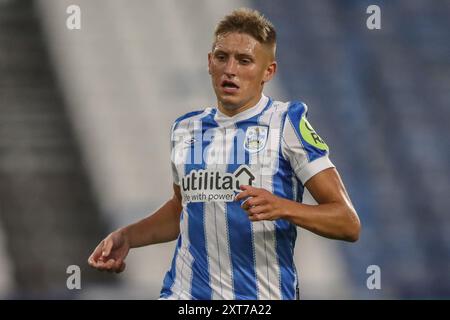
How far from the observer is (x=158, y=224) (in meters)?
3.36

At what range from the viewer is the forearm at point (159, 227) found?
3.30 m

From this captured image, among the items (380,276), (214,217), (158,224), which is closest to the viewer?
(214,217)

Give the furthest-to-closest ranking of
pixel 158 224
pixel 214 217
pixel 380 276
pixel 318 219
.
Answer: pixel 380 276
pixel 158 224
pixel 214 217
pixel 318 219

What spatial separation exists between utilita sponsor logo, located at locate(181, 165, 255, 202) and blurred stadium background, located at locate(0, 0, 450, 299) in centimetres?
162

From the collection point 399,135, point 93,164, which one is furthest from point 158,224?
point 399,135

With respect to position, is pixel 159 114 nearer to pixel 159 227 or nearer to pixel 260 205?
pixel 159 227

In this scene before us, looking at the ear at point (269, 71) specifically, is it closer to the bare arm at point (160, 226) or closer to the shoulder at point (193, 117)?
the shoulder at point (193, 117)

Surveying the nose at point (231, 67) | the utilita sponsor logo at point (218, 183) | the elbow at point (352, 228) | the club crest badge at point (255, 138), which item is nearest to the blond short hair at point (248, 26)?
the nose at point (231, 67)

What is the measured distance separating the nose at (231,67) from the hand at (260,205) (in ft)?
1.93

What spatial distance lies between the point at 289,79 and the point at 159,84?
2.36 ft

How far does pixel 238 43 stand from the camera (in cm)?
310

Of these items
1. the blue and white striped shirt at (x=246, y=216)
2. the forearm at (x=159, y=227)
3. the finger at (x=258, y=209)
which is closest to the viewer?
the finger at (x=258, y=209)

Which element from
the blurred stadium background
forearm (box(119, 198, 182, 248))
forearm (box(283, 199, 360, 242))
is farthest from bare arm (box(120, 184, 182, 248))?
the blurred stadium background

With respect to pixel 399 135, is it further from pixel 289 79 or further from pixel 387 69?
pixel 289 79
